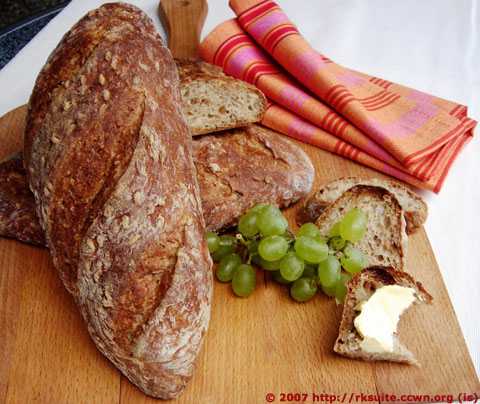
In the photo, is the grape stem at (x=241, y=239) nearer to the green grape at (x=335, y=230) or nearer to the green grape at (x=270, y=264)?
the green grape at (x=270, y=264)

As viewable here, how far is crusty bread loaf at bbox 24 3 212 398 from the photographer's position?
1.25m

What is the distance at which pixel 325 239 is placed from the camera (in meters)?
1.53

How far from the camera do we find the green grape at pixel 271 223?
58.7 inches

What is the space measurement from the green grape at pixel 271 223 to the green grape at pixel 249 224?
48mm

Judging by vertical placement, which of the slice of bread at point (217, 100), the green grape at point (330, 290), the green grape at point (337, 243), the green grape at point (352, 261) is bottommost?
the green grape at point (330, 290)

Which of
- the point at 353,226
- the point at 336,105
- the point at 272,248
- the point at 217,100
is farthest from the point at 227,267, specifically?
the point at 336,105

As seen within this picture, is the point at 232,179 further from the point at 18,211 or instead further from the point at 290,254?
the point at 18,211

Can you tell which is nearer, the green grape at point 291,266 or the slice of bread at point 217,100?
the green grape at point 291,266

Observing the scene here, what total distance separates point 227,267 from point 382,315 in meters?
0.47

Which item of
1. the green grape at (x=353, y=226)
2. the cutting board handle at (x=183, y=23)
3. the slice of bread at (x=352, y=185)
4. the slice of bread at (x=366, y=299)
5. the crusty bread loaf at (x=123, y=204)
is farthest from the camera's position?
the cutting board handle at (x=183, y=23)

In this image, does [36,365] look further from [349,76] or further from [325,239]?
[349,76]

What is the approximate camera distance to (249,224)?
1.57 m

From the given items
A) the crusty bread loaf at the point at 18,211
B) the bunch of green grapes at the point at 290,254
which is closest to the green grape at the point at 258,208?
the bunch of green grapes at the point at 290,254

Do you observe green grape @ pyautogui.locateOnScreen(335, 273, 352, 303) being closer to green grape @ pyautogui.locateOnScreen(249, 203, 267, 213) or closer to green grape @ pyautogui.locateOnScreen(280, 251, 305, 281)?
green grape @ pyautogui.locateOnScreen(280, 251, 305, 281)
